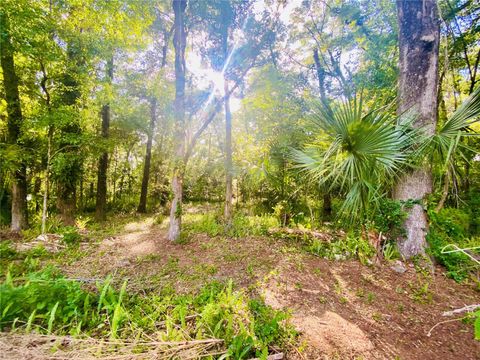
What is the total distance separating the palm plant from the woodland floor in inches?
48.6

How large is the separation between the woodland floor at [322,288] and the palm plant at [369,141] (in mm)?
1233

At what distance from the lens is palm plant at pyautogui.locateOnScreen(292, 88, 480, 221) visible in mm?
2740

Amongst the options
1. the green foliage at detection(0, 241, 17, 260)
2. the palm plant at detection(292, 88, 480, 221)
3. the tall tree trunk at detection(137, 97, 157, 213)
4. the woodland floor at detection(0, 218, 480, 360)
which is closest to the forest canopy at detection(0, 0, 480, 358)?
the palm plant at detection(292, 88, 480, 221)

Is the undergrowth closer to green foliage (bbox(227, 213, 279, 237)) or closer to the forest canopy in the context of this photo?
the forest canopy

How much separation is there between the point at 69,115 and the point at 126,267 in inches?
149

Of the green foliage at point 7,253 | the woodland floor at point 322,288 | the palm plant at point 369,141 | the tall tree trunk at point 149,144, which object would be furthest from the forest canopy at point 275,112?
the green foliage at point 7,253

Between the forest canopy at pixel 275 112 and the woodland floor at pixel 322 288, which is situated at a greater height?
the forest canopy at pixel 275 112

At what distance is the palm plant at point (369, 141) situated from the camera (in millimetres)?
2740

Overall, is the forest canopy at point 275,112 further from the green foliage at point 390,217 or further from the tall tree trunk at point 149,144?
the tall tree trunk at point 149,144

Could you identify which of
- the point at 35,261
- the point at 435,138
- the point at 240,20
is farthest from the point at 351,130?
the point at 35,261

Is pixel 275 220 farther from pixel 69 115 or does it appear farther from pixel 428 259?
pixel 69 115

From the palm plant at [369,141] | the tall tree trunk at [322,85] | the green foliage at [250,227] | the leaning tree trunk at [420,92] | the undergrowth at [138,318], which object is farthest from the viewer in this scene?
the tall tree trunk at [322,85]

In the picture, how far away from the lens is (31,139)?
200 inches

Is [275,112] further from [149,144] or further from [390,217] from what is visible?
[149,144]
